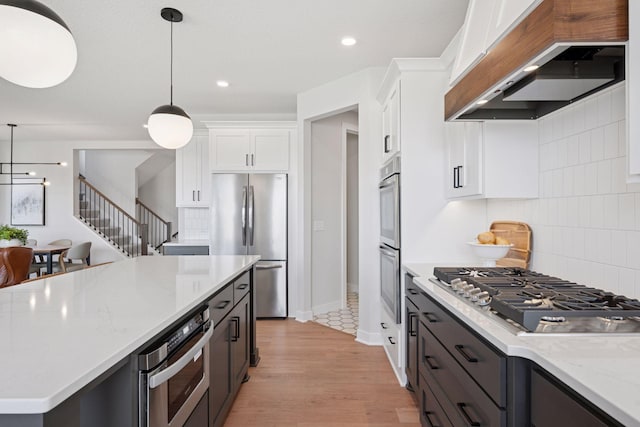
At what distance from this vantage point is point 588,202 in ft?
5.57

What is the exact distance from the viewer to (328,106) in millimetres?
4059

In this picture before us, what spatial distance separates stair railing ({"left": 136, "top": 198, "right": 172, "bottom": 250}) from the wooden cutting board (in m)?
7.90

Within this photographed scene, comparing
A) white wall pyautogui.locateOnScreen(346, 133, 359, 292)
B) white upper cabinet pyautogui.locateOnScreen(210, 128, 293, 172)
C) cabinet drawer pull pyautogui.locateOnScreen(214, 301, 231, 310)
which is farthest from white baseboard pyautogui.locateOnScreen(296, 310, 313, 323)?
cabinet drawer pull pyautogui.locateOnScreen(214, 301, 231, 310)

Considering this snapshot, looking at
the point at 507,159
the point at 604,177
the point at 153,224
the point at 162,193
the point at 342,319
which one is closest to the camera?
the point at 604,177

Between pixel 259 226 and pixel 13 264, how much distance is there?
2.68 meters

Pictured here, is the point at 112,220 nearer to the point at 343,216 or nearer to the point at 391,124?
the point at 343,216

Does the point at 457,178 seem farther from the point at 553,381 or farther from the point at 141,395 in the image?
the point at 141,395

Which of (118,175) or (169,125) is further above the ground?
(118,175)

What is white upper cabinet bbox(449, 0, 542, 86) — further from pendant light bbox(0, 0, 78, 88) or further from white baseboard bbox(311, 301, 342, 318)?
white baseboard bbox(311, 301, 342, 318)

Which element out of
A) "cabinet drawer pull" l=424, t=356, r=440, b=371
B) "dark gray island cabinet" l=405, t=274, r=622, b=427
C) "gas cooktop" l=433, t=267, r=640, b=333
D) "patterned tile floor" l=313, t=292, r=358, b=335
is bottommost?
"patterned tile floor" l=313, t=292, r=358, b=335

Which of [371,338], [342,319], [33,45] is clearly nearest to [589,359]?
[33,45]

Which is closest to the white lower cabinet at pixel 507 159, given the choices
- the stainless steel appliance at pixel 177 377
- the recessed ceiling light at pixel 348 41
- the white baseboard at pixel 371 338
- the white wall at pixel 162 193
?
the recessed ceiling light at pixel 348 41

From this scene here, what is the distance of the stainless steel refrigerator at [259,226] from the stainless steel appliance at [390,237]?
1535 mm

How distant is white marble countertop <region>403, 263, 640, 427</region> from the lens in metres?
0.72
